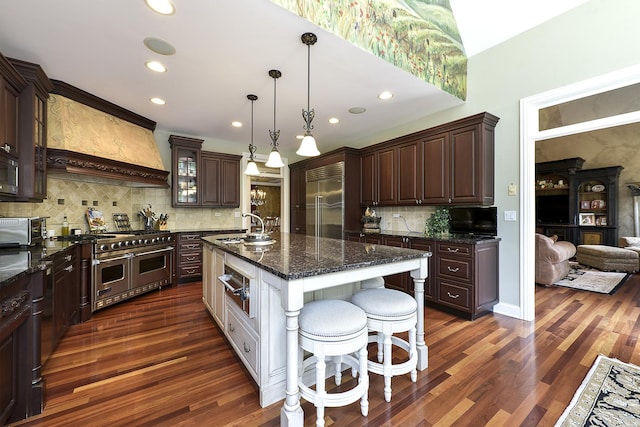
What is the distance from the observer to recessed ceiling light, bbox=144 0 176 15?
1846 millimetres

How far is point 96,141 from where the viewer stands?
3.35 metres

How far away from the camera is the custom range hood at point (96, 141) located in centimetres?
295

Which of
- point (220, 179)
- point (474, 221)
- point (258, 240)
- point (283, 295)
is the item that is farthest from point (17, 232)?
point (474, 221)

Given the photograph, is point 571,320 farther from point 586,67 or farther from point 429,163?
point 586,67

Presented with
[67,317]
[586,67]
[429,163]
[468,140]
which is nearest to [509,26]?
[586,67]

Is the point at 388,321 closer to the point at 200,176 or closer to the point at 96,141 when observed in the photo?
the point at 96,141

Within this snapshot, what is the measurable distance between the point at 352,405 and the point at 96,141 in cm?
394

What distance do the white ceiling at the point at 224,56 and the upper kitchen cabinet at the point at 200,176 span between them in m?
0.53

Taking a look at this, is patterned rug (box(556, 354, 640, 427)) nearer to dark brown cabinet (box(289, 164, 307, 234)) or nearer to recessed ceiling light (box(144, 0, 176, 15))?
recessed ceiling light (box(144, 0, 176, 15))

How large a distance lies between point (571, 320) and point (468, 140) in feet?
7.48

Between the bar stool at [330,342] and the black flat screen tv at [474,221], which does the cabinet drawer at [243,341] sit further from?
the black flat screen tv at [474,221]

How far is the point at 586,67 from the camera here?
104 inches

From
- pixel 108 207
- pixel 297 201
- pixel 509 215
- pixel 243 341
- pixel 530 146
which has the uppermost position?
pixel 530 146

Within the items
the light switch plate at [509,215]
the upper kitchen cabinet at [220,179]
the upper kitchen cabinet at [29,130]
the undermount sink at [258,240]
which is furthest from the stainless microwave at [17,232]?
the light switch plate at [509,215]
